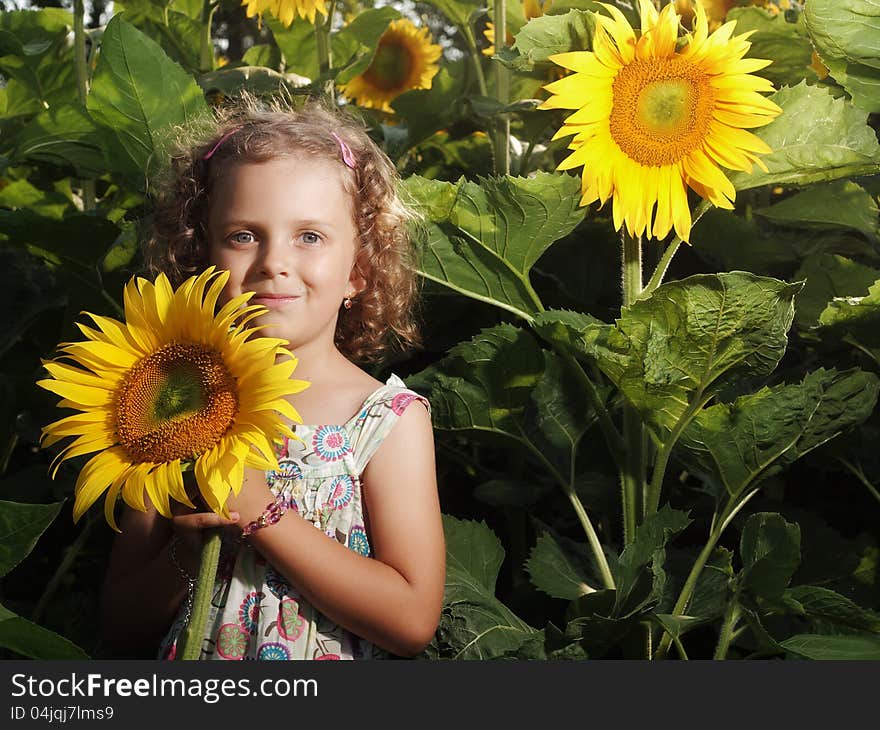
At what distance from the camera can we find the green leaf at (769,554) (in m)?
1.04

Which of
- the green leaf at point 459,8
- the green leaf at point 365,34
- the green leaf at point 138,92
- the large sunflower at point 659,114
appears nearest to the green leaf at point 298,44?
the green leaf at point 365,34

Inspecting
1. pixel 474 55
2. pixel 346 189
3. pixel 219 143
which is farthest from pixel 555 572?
Answer: pixel 474 55

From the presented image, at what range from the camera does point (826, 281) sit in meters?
1.42

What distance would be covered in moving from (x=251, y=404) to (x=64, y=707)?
12.3 inches

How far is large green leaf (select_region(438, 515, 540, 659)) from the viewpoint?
113 centimetres

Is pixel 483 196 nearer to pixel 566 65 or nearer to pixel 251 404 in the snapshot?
pixel 566 65

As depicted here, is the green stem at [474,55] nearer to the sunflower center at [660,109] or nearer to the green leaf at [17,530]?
the sunflower center at [660,109]

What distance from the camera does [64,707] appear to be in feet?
A: 2.97

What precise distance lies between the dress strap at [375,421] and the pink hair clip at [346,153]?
0.23 metres

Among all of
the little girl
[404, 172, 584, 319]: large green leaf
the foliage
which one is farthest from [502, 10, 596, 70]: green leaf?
the little girl

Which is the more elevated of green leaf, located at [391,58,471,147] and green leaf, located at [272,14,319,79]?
green leaf, located at [272,14,319,79]

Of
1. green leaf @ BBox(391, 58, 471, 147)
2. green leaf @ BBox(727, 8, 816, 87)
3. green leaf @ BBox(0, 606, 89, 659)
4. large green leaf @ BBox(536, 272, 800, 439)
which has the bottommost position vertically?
green leaf @ BBox(0, 606, 89, 659)

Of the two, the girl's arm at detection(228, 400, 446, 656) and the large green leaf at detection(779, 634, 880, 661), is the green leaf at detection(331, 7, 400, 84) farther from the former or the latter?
the large green leaf at detection(779, 634, 880, 661)

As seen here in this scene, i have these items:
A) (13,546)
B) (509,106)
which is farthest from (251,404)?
(509,106)
